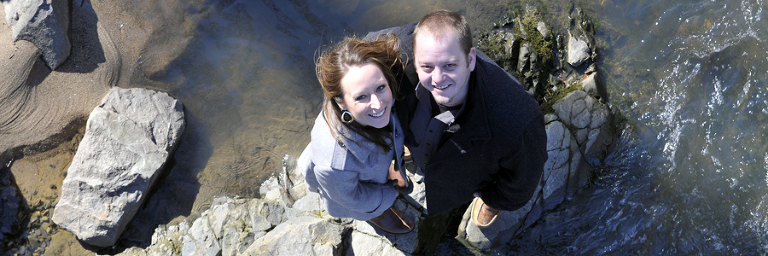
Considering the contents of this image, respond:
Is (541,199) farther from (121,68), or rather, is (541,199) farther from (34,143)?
(34,143)

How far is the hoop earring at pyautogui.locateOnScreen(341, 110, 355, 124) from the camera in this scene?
2.32 m

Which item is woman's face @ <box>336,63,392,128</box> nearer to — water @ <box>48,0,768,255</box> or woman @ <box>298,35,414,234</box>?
woman @ <box>298,35,414,234</box>

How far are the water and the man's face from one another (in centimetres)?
222

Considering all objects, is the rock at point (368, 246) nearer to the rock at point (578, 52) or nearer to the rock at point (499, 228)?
the rock at point (499, 228)

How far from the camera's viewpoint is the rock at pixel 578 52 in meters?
4.46

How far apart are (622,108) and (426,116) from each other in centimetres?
279

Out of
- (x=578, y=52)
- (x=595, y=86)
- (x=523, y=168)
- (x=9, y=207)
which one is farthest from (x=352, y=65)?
(x=9, y=207)

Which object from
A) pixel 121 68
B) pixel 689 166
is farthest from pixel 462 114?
pixel 121 68

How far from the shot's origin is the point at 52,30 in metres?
4.86

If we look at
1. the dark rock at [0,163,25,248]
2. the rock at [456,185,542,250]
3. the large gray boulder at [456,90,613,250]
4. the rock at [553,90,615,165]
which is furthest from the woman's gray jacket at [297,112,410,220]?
the dark rock at [0,163,25,248]

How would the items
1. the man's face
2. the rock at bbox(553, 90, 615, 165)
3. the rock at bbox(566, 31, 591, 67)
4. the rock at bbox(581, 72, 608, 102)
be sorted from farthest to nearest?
the rock at bbox(566, 31, 591, 67), the rock at bbox(581, 72, 608, 102), the rock at bbox(553, 90, 615, 165), the man's face

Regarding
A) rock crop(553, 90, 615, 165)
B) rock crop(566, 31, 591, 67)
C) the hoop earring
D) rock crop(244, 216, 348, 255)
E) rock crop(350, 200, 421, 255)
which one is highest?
rock crop(566, 31, 591, 67)

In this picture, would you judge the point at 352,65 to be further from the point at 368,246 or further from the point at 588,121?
the point at 588,121

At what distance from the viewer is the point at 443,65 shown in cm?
221
